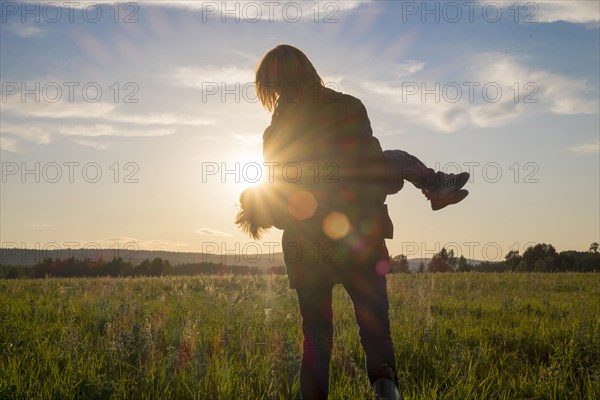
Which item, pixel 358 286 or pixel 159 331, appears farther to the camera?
pixel 159 331

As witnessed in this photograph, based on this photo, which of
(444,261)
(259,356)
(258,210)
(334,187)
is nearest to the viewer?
(334,187)

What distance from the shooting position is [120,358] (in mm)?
5531

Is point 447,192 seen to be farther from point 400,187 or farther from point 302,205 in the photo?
point 302,205

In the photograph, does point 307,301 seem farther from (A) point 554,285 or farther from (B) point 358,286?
(A) point 554,285

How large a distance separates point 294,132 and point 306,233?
65 centimetres

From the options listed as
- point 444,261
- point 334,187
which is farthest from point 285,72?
point 444,261

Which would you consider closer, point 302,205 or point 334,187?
point 334,187

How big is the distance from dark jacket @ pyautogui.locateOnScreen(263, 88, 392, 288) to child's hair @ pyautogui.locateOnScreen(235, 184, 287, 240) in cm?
22

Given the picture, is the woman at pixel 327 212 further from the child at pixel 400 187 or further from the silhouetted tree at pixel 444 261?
the silhouetted tree at pixel 444 261

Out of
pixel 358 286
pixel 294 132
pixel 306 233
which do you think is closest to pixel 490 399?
pixel 358 286

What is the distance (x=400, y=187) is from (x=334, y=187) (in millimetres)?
435

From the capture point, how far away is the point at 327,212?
365 cm

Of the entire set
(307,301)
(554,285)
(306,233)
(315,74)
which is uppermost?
(315,74)

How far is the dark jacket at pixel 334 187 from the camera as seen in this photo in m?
3.61
